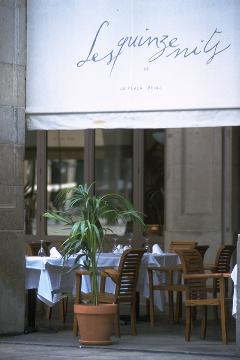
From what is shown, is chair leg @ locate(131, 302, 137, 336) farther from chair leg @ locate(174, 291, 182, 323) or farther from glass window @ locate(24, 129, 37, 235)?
glass window @ locate(24, 129, 37, 235)

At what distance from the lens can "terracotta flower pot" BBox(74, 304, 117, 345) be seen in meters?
9.48

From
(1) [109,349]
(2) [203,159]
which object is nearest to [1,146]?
(1) [109,349]

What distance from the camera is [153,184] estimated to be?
14906mm

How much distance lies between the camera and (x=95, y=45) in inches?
418

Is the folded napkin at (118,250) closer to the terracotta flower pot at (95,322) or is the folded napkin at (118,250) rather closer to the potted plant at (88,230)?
the potted plant at (88,230)

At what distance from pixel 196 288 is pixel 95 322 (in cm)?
122

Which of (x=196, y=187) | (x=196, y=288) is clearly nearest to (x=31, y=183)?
(x=196, y=187)

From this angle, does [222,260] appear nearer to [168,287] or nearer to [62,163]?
[168,287]

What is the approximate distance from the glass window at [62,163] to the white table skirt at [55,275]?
12.2ft

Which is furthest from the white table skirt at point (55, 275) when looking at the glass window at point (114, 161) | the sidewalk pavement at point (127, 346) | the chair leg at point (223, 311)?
the glass window at point (114, 161)

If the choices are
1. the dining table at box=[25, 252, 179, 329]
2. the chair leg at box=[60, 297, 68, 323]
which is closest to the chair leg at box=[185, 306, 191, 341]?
the dining table at box=[25, 252, 179, 329]

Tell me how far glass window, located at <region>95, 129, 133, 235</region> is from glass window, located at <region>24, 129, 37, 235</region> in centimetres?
145

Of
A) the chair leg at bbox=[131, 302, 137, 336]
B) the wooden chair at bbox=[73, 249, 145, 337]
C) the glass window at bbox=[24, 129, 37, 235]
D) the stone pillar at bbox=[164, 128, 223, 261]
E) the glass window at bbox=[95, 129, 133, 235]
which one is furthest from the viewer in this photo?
the glass window at bbox=[95, 129, 133, 235]

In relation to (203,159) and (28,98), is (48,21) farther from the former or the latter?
(203,159)
